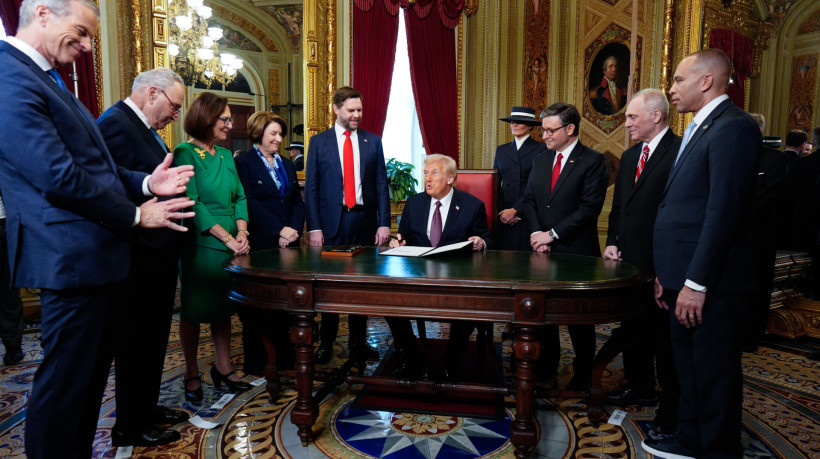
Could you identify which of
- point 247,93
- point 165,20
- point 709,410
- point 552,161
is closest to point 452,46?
point 247,93

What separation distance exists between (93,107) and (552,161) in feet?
13.8

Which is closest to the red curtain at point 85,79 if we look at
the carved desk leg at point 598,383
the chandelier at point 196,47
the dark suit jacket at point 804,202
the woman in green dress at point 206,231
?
the chandelier at point 196,47

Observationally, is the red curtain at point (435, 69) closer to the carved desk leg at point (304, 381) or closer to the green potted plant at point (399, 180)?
the green potted plant at point (399, 180)

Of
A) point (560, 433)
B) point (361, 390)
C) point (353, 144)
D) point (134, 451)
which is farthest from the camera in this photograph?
point (353, 144)

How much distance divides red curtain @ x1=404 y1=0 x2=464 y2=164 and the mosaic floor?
170 inches

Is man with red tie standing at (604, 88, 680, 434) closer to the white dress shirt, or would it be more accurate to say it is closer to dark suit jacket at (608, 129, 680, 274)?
dark suit jacket at (608, 129, 680, 274)

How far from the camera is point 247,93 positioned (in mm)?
7391

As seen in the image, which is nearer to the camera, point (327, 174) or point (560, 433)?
point (560, 433)

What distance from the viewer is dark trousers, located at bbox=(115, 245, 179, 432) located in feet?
7.88

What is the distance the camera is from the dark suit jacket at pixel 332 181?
3.69m

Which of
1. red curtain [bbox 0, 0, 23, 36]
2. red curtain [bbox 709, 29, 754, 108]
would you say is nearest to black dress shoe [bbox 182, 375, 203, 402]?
red curtain [bbox 0, 0, 23, 36]

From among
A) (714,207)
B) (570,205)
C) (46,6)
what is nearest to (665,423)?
(714,207)

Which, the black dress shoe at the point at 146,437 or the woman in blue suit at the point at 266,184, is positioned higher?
the woman in blue suit at the point at 266,184

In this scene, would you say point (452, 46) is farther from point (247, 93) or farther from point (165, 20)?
point (165, 20)
